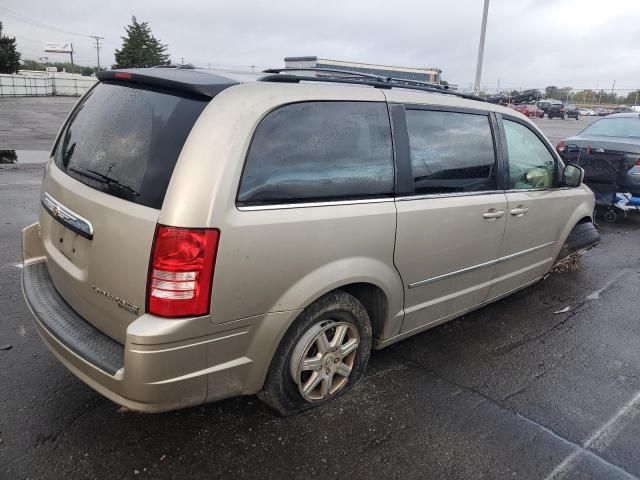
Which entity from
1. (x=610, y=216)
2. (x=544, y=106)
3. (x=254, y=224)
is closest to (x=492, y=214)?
(x=254, y=224)

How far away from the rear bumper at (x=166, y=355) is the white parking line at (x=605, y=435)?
156cm

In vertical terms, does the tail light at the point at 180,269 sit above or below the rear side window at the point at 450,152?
below

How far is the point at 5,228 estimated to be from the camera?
5609 millimetres

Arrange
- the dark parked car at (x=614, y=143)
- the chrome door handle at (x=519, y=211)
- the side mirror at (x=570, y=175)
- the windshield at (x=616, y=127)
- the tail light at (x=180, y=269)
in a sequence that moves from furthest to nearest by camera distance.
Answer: the windshield at (x=616, y=127), the dark parked car at (x=614, y=143), the side mirror at (x=570, y=175), the chrome door handle at (x=519, y=211), the tail light at (x=180, y=269)

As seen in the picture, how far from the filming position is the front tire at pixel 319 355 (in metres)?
2.51

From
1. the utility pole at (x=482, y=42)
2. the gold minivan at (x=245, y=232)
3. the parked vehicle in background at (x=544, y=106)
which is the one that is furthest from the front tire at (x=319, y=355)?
the parked vehicle in background at (x=544, y=106)

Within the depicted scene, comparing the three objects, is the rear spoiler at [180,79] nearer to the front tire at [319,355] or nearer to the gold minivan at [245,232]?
the gold minivan at [245,232]

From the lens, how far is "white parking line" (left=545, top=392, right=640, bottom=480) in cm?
245

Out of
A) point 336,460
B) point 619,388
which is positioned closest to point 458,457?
point 336,460

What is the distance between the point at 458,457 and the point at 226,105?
6.79 ft

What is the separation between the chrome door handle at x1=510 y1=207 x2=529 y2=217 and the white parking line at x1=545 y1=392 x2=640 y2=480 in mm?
1423

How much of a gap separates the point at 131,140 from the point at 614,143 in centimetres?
773

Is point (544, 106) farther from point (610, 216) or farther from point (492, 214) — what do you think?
point (492, 214)

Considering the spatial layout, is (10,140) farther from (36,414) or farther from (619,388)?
(619,388)
